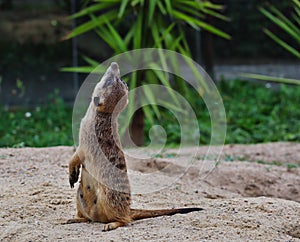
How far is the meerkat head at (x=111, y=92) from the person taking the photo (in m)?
3.27

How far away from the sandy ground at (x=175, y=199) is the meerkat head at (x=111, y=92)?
668 mm

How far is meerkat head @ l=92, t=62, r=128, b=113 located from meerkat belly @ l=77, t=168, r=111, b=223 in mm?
409

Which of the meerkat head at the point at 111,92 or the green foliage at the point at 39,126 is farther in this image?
the green foliage at the point at 39,126

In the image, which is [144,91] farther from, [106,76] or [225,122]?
[106,76]

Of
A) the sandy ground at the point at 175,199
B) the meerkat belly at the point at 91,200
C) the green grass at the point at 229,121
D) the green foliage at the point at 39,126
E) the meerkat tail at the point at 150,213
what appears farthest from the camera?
the green grass at the point at 229,121

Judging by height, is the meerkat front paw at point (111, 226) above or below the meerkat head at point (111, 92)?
below

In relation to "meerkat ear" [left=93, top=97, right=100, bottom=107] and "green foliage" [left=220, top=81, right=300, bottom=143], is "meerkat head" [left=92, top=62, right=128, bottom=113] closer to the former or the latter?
"meerkat ear" [left=93, top=97, right=100, bottom=107]

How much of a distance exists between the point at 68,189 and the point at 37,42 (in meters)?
5.00

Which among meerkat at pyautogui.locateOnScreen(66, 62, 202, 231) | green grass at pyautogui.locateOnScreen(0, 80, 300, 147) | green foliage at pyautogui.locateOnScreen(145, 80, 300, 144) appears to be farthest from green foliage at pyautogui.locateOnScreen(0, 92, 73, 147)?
meerkat at pyautogui.locateOnScreen(66, 62, 202, 231)

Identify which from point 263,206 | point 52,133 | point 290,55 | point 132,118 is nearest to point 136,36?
point 132,118

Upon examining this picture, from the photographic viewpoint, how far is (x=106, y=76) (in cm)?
330

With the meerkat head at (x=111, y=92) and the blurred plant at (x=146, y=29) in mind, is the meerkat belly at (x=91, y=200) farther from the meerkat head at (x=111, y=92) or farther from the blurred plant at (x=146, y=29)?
the blurred plant at (x=146, y=29)

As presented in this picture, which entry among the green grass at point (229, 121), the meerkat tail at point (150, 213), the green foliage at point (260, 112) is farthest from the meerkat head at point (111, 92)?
the green foliage at point (260, 112)

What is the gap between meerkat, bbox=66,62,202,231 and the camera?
3.29m
